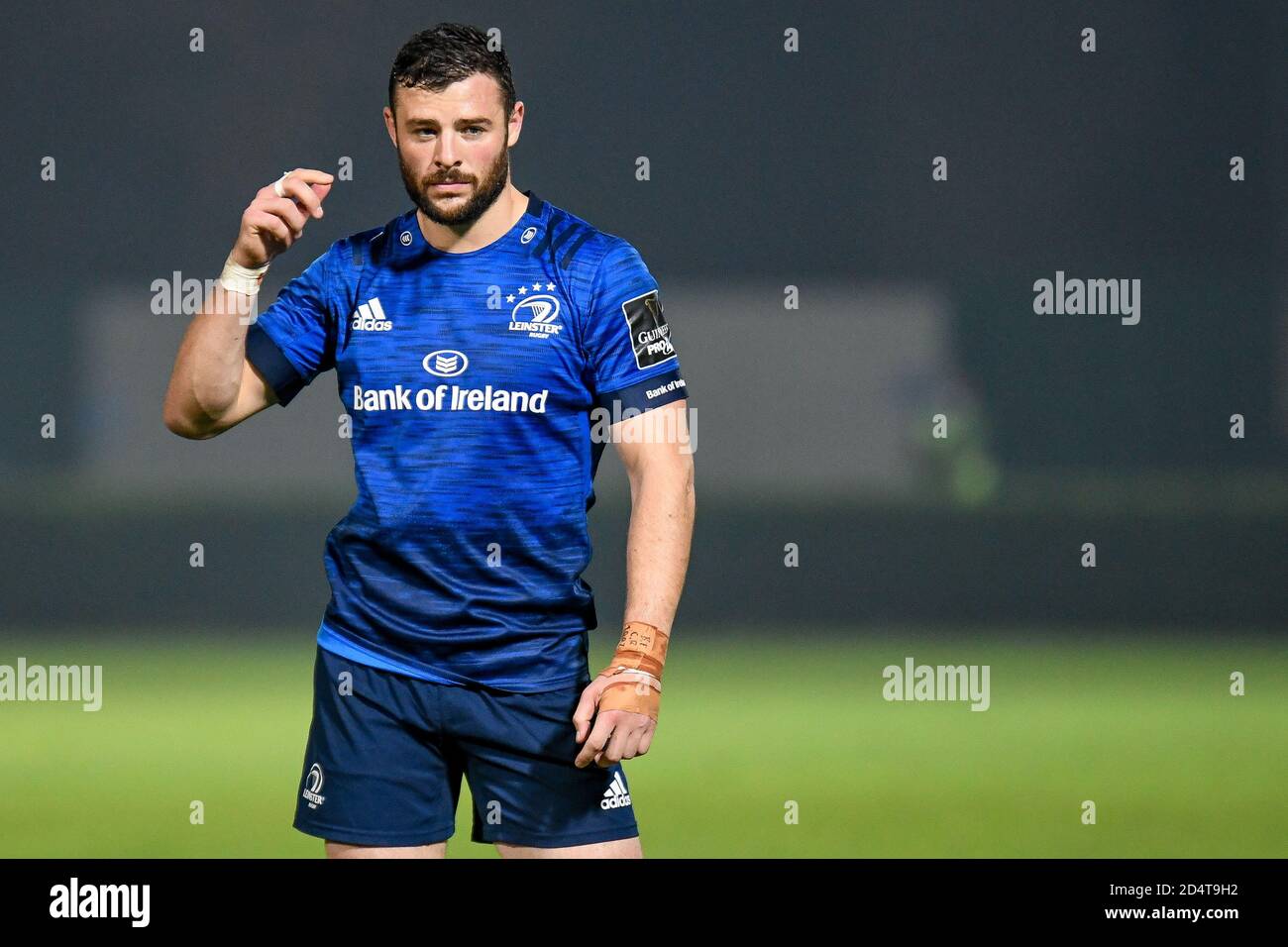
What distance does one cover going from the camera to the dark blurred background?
921 cm

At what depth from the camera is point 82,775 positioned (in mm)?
Result: 6812

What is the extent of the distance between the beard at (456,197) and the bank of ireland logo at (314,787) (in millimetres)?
1026

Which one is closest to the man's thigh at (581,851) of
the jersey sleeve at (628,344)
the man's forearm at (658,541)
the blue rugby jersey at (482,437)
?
the blue rugby jersey at (482,437)

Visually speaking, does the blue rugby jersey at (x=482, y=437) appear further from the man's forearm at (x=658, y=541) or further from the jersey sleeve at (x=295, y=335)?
the man's forearm at (x=658, y=541)

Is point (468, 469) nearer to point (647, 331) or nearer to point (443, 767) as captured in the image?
point (647, 331)

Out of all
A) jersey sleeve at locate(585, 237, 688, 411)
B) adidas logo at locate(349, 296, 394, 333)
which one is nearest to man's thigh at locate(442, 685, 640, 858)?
jersey sleeve at locate(585, 237, 688, 411)

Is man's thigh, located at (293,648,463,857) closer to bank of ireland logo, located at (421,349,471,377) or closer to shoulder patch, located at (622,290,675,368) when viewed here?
bank of ireland logo, located at (421,349,471,377)

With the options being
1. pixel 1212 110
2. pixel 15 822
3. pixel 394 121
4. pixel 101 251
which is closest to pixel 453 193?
pixel 394 121

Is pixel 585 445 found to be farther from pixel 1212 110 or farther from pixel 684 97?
pixel 1212 110

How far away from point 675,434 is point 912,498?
259 inches

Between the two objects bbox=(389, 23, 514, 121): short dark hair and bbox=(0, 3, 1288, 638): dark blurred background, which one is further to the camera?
bbox=(0, 3, 1288, 638): dark blurred background

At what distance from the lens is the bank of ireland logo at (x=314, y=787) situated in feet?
10.3

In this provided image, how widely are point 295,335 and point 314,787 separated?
0.83m

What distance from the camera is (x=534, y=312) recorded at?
10.1ft
